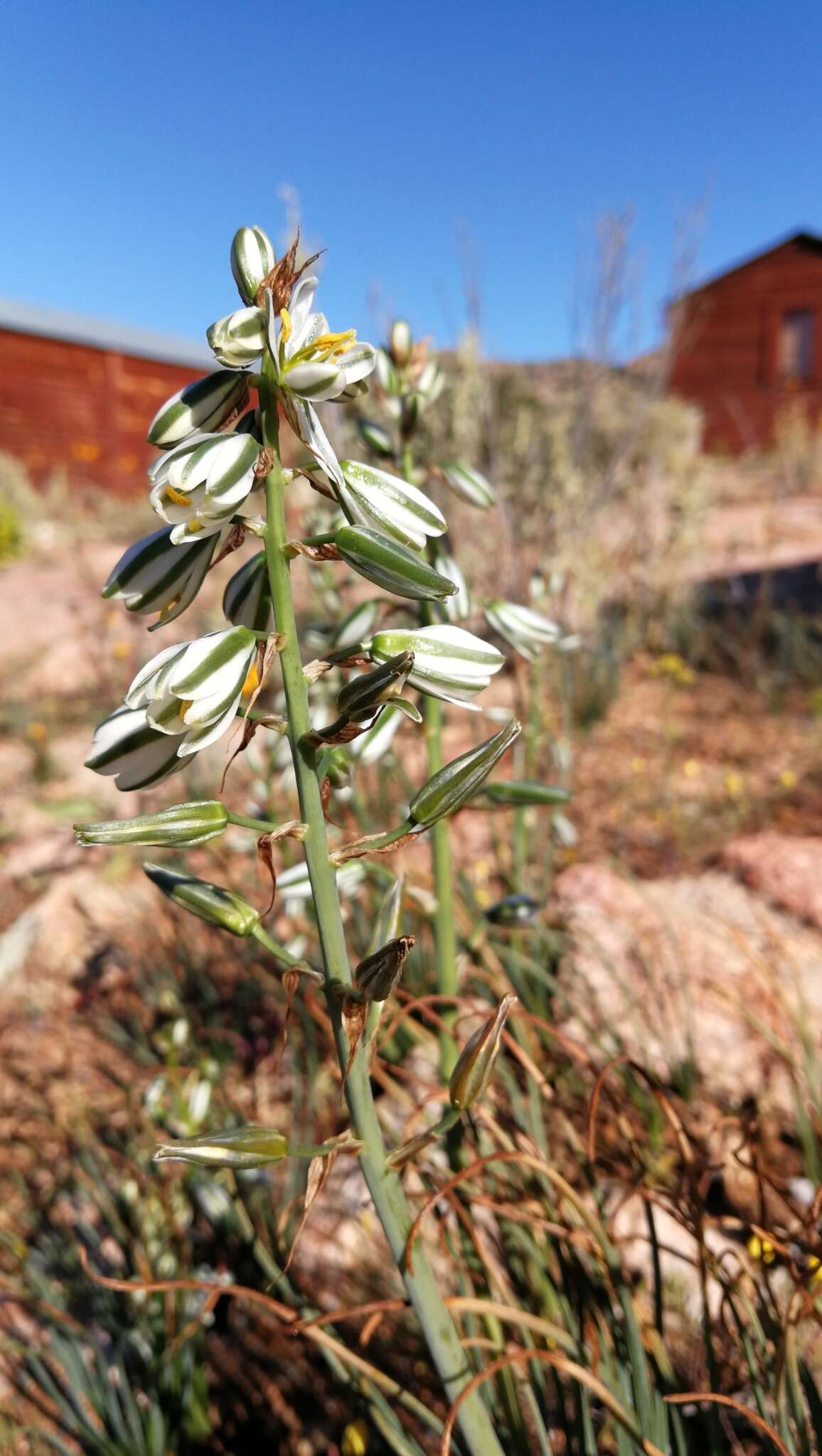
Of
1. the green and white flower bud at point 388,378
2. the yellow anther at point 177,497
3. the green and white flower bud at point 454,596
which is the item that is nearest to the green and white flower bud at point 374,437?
the green and white flower bud at point 388,378

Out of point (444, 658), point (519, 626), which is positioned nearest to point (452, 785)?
point (444, 658)

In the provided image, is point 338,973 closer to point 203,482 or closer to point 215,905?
point 215,905

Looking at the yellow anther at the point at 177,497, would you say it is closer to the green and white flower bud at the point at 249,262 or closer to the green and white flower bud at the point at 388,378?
the green and white flower bud at the point at 249,262

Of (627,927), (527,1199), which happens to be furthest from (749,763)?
(527,1199)

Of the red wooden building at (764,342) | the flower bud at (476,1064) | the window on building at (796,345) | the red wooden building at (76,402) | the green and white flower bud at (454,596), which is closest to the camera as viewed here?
the flower bud at (476,1064)

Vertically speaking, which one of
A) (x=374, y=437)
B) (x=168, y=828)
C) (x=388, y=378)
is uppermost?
(x=388, y=378)

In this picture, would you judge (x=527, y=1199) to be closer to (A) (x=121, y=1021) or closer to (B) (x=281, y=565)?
(B) (x=281, y=565)

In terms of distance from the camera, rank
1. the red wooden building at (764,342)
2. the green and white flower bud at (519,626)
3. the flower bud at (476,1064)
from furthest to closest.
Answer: the red wooden building at (764,342) < the green and white flower bud at (519,626) < the flower bud at (476,1064)

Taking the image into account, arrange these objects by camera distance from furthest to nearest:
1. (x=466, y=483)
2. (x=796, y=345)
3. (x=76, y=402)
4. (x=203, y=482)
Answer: (x=796, y=345) → (x=76, y=402) → (x=466, y=483) → (x=203, y=482)
